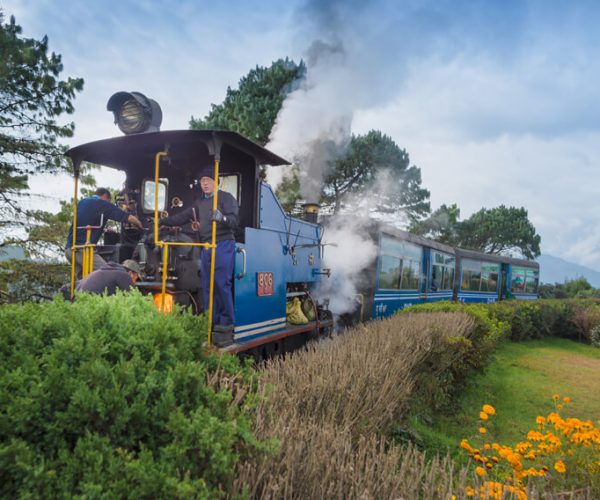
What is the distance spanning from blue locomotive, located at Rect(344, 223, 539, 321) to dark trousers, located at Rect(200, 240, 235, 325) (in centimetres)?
612

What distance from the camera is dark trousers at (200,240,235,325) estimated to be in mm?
5172

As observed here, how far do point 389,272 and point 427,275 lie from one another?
3.57m

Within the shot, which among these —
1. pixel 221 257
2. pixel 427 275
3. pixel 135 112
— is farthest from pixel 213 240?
pixel 427 275

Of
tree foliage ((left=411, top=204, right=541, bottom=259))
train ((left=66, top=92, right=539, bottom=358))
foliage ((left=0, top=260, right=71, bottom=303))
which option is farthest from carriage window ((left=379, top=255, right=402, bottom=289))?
tree foliage ((left=411, top=204, right=541, bottom=259))

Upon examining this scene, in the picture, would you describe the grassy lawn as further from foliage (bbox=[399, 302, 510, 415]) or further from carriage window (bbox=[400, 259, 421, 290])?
carriage window (bbox=[400, 259, 421, 290])

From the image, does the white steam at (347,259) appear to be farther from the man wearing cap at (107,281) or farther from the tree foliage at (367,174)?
the tree foliage at (367,174)

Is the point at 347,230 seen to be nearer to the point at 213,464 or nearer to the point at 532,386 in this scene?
the point at 532,386

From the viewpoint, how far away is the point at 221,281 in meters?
5.16

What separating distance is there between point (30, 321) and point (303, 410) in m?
1.82

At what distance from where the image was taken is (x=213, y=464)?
166cm

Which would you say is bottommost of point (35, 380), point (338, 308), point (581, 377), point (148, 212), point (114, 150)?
point (581, 377)

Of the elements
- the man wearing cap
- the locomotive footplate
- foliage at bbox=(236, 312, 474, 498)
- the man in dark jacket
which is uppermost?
the man in dark jacket

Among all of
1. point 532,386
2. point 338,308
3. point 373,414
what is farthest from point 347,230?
point 373,414

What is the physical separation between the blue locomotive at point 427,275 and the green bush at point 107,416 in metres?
9.02
